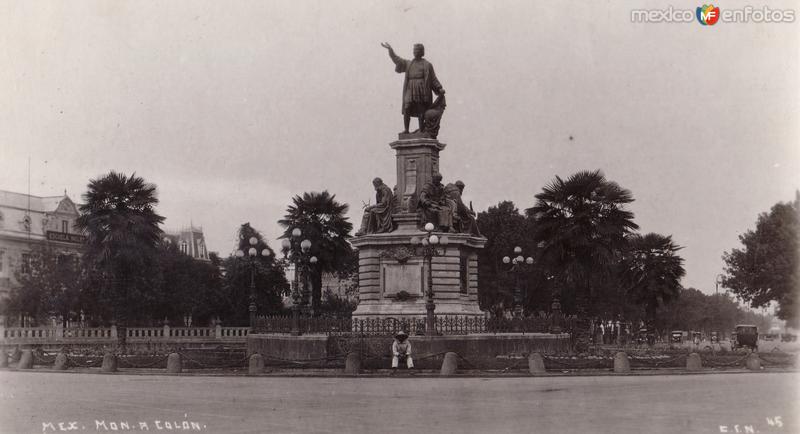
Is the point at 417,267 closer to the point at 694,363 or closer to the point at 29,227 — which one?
the point at 694,363

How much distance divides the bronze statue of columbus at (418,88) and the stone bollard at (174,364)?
12833mm

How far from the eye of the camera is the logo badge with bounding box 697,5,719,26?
772 inches

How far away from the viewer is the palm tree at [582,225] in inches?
1857

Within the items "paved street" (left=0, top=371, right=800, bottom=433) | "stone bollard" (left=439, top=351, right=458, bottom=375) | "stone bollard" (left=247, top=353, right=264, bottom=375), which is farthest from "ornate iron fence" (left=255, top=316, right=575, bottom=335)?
"paved street" (left=0, top=371, right=800, bottom=433)

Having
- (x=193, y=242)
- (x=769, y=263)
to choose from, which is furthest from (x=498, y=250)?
(x=193, y=242)

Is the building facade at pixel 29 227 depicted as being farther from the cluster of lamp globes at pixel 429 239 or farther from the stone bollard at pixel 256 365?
the stone bollard at pixel 256 365

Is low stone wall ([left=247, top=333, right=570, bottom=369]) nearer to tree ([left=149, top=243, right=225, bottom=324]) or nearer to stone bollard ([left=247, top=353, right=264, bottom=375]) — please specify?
stone bollard ([left=247, top=353, right=264, bottom=375])

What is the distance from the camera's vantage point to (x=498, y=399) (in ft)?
68.7

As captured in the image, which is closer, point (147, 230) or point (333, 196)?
point (147, 230)

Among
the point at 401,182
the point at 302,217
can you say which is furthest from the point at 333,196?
the point at 401,182

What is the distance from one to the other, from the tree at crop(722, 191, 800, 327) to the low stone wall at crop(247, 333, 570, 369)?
30.1 m

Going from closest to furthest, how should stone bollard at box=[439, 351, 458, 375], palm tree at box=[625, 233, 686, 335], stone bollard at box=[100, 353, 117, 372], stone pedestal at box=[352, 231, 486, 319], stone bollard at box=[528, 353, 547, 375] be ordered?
stone bollard at box=[439, 351, 458, 375] → stone bollard at box=[528, 353, 547, 375] → stone bollard at box=[100, 353, 117, 372] → stone pedestal at box=[352, 231, 486, 319] → palm tree at box=[625, 233, 686, 335]

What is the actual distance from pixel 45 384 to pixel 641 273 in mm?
51110

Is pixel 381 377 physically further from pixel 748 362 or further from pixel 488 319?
pixel 748 362
